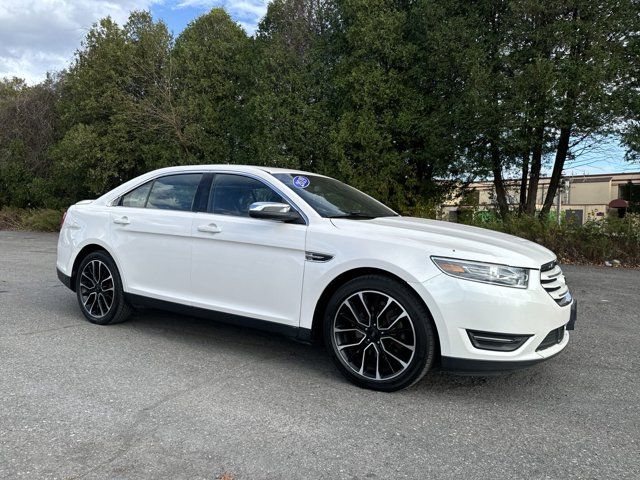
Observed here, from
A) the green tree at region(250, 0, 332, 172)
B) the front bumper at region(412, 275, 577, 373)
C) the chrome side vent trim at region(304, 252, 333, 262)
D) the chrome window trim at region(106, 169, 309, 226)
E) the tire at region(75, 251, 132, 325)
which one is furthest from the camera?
the green tree at region(250, 0, 332, 172)

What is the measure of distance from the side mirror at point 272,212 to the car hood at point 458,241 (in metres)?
0.37

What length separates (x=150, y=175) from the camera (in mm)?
5371

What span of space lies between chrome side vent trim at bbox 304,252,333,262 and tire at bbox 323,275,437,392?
240 mm

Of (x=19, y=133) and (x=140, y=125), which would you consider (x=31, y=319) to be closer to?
(x=140, y=125)

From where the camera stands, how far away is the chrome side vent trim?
389cm

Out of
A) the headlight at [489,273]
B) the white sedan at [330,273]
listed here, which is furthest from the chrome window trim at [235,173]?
the headlight at [489,273]

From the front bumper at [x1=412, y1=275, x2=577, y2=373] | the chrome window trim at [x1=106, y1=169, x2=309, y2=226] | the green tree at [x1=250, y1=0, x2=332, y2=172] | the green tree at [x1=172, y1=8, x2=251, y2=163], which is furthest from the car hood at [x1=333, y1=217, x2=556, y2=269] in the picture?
the green tree at [x1=172, y1=8, x2=251, y2=163]

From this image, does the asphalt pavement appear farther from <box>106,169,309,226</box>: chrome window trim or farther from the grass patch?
the grass patch

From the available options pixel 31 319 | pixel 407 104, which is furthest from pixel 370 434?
pixel 407 104

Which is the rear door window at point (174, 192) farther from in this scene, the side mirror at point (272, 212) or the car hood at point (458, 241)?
the car hood at point (458, 241)

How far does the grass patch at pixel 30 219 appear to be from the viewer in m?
20.3

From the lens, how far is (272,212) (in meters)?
4.02

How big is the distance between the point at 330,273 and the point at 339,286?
13cm

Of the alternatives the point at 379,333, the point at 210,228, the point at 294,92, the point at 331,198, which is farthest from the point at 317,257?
the point at 294,92
